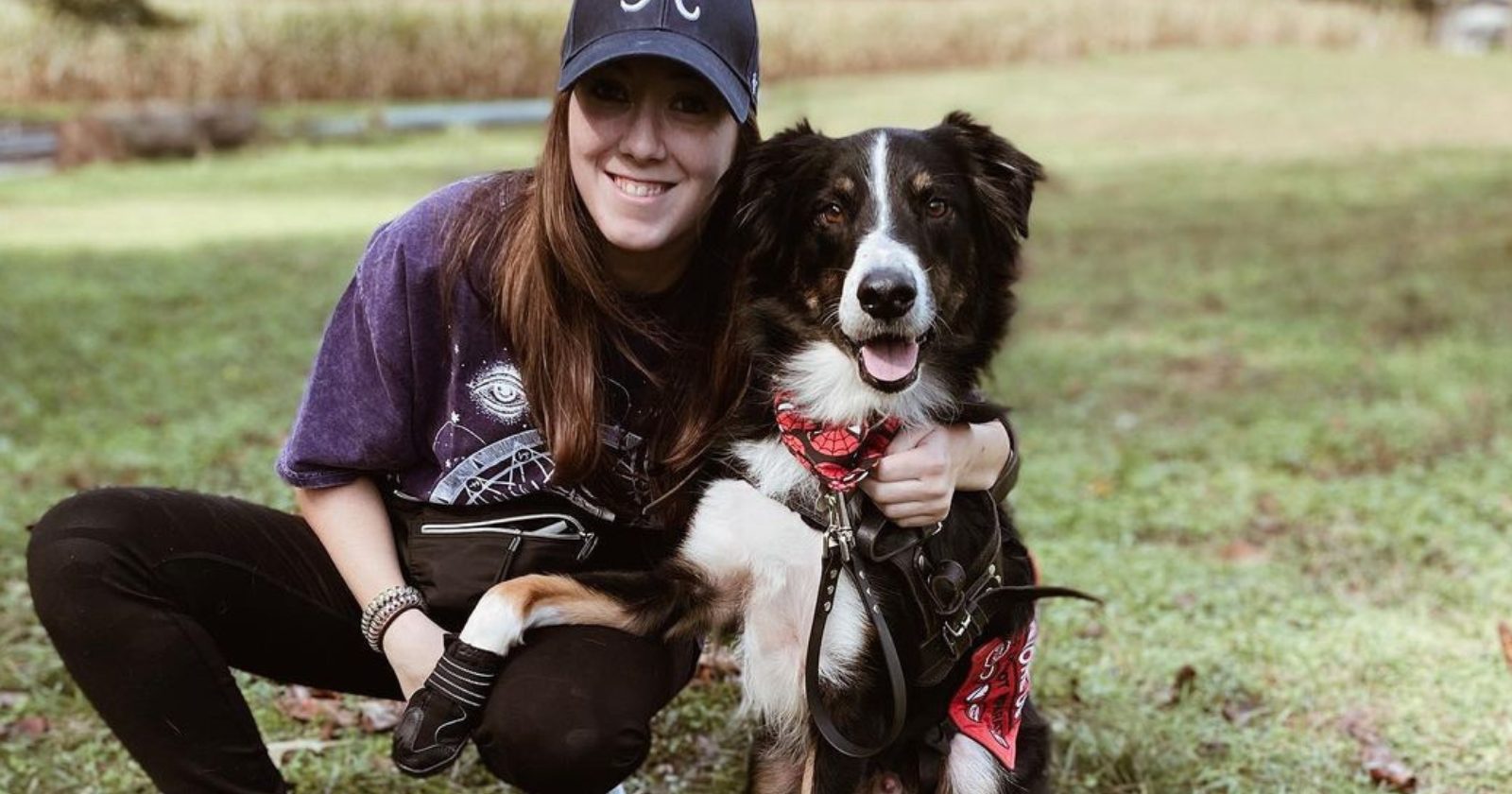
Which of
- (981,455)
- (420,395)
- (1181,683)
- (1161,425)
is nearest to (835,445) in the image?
(981,455)

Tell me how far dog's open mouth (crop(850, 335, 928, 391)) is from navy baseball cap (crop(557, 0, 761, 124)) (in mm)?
488

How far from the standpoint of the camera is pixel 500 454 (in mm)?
2541

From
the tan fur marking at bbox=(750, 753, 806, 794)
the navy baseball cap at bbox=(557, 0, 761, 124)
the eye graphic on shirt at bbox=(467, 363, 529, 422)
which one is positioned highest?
the navy baseball cap at bbox=(557, 0, 761, 124)

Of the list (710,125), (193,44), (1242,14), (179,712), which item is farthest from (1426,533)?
(1242,14)

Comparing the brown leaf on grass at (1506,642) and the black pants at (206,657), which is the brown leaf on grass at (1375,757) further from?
the black pants at (206,657)

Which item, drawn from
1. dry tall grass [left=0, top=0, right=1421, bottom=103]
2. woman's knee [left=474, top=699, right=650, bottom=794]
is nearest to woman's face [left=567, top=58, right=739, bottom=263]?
woman's knee [left=474, top=699, right=650, bottom=794]

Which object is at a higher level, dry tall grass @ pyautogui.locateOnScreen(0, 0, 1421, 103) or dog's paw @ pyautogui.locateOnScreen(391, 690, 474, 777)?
dog's paw @ pyautogui.locateOnScreen(391, 690, 474, 777)

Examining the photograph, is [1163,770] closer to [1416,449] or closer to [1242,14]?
[1416,449]

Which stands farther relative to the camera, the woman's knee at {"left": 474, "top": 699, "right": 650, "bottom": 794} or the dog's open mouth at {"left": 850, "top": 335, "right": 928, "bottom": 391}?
the dog's open mouth at {"left": 850, "top": 335, "right": 928, "bottom": 391}

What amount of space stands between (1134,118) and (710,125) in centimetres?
1710

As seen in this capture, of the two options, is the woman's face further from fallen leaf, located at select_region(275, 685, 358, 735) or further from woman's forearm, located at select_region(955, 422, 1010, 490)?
fallen leaf, located at select_region(275, 685, 358, 735)

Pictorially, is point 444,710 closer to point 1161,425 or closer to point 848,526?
point 848,526

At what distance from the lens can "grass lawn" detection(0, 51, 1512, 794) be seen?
3.25 meters

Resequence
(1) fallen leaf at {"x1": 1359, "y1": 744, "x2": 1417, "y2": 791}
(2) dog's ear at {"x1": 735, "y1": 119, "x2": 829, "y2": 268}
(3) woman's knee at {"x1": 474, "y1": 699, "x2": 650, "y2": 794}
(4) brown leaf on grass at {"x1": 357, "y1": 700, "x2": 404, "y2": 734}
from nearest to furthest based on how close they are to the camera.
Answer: (3) woman's knee at {"x1": 474, "y1": 699, "x2": 650, "y2": 794}
(2) dog's ear at {"x1": 735, "y1": 119, "x2": 829, "y2": 268}
(1) fallen leaf at {"x1": 1359, "y1": 744, "x2": 1417, "y2": 791}
(4) brown leaf on grass at {"x1": 357, "y1": 700, "x2": 404, "y2": 734}
